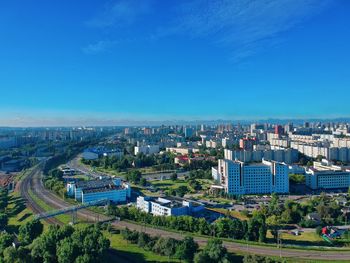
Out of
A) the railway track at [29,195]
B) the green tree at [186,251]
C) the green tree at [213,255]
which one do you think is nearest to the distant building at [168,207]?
the railway track at [29,195]

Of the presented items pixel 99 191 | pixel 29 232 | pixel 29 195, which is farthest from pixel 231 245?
pixel 29 195

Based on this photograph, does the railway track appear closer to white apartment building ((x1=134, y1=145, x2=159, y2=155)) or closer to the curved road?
the curved road

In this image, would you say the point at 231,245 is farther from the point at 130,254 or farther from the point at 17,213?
the point at 17,213

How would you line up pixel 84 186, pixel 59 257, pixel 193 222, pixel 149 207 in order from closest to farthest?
pixel 59 257
pixel 193 222
pixel 149 207
pixel 84 186

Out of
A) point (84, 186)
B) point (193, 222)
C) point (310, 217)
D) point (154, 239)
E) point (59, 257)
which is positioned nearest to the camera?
point (59, 257)

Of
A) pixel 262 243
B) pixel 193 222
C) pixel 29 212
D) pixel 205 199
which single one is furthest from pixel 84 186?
pixel 262 243

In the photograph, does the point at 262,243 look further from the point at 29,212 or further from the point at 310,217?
the point at 29,212

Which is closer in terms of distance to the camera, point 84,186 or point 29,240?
point 29,240
